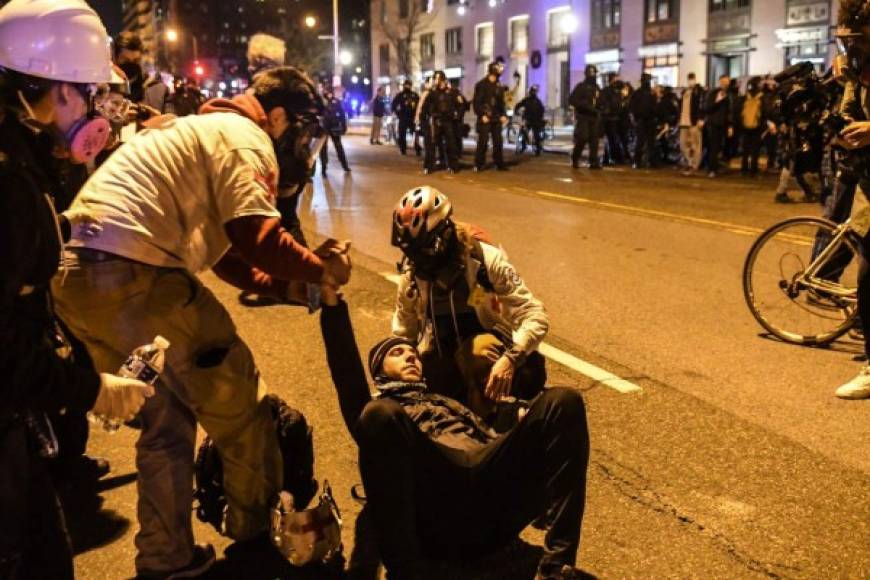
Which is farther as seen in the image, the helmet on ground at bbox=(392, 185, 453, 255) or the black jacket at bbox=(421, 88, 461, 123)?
the black jacket at bbox=(421, 88, 461, 123)

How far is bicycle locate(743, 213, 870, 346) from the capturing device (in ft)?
18.6

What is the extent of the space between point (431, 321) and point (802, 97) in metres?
3.28

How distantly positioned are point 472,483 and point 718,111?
55.6 feet

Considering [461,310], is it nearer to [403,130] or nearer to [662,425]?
[662,425]

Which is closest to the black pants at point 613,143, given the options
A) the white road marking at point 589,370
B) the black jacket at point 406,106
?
the black jacket at point 406,106

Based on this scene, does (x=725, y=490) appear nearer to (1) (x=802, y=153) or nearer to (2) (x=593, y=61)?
(1) (x=802, y=153)

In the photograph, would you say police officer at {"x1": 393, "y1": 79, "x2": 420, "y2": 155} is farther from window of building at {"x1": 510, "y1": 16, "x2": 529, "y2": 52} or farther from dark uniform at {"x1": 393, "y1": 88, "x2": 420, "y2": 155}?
window of building at {"x1": 510, "y1": 16, "x2": 529, "y2": 52}

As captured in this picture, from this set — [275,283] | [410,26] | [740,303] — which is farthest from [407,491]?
[410,26]

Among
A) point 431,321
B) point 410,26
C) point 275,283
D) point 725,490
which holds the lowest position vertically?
point 725,490

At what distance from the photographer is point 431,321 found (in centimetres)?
383

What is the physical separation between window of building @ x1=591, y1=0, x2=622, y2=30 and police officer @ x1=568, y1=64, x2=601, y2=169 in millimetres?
24030

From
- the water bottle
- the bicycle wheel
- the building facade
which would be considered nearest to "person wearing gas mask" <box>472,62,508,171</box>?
the bicycle wheel

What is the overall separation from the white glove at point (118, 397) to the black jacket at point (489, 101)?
59.5ft

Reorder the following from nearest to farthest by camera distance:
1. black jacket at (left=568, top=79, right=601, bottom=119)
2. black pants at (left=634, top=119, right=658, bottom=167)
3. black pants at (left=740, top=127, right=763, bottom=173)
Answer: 1. black pants at (left=740, top=127, right=763, bottom=173)
2. black jacket at (left=568, top=79, right=601, bottom=119)
3. black pants at (left=634, top=119, right=658, bottom=167)
